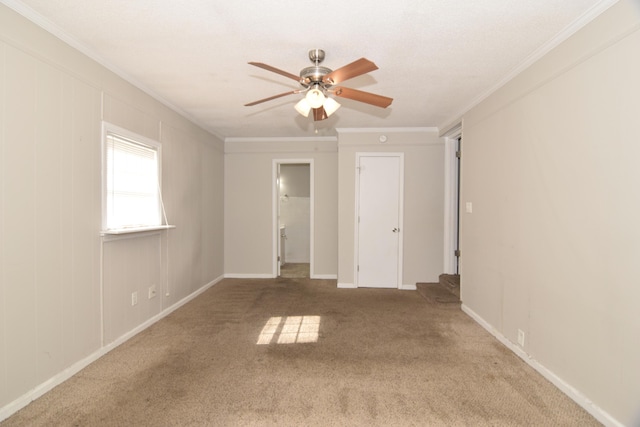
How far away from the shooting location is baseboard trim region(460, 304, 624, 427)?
187 cm

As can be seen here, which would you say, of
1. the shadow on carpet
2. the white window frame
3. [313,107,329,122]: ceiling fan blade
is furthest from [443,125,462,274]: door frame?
the white window frame

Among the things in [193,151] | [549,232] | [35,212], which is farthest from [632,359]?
[193,151]

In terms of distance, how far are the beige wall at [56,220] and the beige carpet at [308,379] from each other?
0.27 metres

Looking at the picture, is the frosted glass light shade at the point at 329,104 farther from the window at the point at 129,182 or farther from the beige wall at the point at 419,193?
the beige wall at the point at 419,193

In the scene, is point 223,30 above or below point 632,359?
above

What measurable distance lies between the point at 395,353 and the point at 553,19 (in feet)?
8.77

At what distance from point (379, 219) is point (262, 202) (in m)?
2.09

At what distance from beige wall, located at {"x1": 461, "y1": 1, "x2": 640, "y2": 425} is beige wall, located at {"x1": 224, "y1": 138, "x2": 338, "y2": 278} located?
2.94m

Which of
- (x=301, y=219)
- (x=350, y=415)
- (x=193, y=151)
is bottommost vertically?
(x=350, y=415)

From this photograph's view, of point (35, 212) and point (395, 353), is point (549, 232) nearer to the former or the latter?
point (395, 353)

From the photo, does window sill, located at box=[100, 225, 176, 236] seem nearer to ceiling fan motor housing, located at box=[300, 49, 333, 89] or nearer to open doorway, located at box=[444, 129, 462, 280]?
ceiling fan motor housing, located at box=[300, 49, 333, 89]

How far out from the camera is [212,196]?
5234 millimetres

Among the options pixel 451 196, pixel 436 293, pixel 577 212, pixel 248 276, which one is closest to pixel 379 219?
pixel 451 196

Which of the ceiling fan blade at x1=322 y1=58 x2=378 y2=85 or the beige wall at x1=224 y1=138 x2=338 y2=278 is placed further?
the beige wall at x1=224 y1=138 x2=338 y2=278
